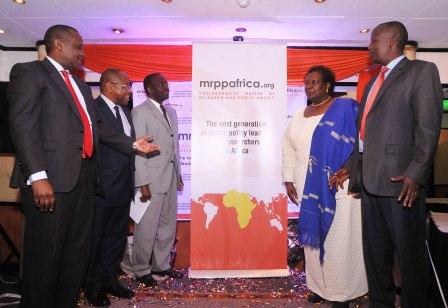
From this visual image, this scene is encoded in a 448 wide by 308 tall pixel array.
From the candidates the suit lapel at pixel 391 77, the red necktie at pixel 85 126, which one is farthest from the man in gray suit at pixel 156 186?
the suit lapel at pixel 391 77

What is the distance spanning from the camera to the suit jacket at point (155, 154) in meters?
3.17

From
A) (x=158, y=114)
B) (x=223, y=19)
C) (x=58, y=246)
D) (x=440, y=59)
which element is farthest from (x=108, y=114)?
(x=440, y=59)

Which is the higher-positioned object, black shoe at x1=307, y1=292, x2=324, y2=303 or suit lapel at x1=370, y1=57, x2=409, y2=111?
suit lapel at x1=370, y1=57, x2=409, y2=111

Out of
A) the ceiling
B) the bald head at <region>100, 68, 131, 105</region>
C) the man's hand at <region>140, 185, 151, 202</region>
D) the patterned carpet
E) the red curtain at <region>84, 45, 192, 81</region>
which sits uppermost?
the ceiling

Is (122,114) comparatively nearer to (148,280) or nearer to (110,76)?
(110,76)

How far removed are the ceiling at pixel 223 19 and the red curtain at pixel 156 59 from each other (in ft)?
0.81

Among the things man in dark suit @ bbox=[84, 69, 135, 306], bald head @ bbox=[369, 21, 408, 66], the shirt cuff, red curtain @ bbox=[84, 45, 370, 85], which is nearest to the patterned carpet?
man in dark suit @ bbox=[84, 69, 135, 306]

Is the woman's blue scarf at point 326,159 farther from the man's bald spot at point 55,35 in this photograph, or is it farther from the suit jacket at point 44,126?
the man's bald spot at point 55,35

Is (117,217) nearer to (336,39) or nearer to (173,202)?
(173,202)

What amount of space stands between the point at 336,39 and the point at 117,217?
409cm

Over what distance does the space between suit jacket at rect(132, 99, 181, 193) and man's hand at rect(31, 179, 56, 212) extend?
125 cm

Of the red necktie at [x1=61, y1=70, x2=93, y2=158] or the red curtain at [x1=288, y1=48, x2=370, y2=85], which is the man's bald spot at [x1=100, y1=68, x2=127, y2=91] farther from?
the red curtain at [x1=288, y1=48, x2=370, y2=85]

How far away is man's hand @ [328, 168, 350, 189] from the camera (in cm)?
250

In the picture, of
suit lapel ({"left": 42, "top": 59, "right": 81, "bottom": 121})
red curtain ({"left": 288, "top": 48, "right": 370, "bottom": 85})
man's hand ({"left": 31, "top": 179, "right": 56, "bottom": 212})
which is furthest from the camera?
red curtain ({"left": 288, "top": 48, "right": 370, "bottom": 85})
